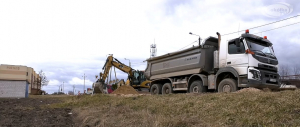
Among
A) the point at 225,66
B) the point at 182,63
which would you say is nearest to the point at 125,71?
the point at 182,63

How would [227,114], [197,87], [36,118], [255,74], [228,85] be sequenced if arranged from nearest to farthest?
[227,114]
[36,118]
[255,74]
[228,85]
[197,87]

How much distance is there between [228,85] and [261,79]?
132cm

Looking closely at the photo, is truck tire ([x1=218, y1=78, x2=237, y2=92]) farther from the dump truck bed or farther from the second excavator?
the second excavator

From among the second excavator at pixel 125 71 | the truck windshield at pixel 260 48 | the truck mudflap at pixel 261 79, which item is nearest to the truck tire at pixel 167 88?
the truck mudflap at pixel 261 79

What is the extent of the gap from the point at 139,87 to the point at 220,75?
625 inches

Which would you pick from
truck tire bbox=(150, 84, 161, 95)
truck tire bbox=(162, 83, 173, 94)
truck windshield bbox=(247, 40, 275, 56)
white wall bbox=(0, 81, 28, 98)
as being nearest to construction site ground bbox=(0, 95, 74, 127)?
truck tire bbox=(162, 83, 173, 94)

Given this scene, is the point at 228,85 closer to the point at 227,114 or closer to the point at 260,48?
the point at 260,48

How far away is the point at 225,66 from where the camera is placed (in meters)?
10.7

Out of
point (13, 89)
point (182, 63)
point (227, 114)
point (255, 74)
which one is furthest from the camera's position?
point (13, 89)

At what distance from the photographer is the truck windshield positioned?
32.9ft

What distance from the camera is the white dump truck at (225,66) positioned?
969 cm

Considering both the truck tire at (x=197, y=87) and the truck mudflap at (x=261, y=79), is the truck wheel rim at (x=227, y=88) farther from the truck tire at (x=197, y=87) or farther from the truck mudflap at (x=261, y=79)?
the truck tire at (x=197, y=87)

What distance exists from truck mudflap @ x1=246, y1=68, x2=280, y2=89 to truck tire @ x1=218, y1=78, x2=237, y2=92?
2.06ft

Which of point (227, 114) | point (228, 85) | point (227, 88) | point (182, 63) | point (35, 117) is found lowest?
point (35, 117)
